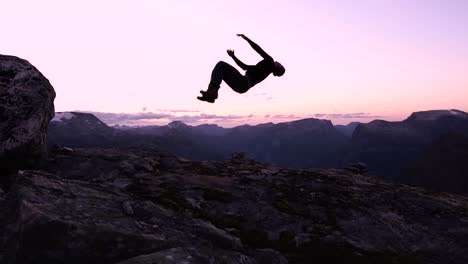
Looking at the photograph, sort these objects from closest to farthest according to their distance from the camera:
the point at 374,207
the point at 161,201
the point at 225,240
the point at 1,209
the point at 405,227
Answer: the point at 1,209
the point at 225,240
the point at 161,201
the point at 405,227
the point at 374,207

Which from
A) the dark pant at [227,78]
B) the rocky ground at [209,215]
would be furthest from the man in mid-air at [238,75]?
the rocky ground at [209,215]

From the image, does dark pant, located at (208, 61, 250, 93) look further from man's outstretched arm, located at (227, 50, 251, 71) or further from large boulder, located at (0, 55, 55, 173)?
large boulder, located at (0, 55, 55, 173)

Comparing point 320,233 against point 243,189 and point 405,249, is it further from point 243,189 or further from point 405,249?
point 243,189

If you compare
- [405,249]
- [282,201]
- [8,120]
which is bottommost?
[405,249]

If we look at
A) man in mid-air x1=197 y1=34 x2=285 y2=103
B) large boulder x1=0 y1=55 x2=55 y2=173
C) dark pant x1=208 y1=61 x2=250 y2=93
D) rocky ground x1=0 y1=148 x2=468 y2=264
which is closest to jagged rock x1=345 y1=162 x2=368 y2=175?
rocky ground x1=0 y1=148 x2=468 y2=264

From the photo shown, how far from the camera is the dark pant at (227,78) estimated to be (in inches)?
625

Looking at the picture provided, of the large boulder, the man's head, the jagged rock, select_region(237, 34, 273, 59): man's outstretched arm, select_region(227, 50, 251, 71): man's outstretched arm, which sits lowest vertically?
the jagged rock

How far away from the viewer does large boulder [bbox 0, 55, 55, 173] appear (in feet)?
54.1

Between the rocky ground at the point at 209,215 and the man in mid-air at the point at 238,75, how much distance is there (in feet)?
16.4

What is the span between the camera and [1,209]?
12.5m

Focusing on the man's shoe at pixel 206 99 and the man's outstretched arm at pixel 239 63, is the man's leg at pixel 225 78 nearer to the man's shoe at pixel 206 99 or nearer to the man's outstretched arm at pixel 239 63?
the man's shoe at pixel 206 99

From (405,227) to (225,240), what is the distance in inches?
393

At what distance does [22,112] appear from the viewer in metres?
17.2

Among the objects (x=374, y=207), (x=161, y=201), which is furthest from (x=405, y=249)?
(x=161, y=201)
